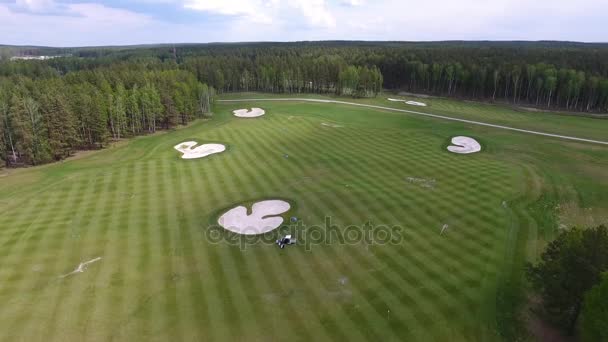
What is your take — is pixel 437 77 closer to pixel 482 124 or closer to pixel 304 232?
pixel 482 124

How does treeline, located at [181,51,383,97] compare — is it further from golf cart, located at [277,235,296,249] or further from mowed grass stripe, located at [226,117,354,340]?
golf cart, located at [277,235,296,249]

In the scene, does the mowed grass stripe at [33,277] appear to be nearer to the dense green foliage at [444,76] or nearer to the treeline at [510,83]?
the dense green foliage at [444,76]

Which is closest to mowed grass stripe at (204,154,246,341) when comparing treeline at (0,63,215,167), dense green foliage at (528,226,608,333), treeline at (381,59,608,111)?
dense green foliage at (528,226,608,333)

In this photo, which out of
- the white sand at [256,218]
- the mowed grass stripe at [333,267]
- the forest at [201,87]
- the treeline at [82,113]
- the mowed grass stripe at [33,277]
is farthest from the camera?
the forest at [201,87]

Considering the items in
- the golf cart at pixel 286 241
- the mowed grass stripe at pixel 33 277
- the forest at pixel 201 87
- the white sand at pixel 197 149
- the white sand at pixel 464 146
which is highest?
the forest at pixel 201 87

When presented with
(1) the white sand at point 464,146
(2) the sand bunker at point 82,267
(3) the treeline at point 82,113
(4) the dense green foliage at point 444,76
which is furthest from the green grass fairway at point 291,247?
(4) the dense green foliage at point 444,76

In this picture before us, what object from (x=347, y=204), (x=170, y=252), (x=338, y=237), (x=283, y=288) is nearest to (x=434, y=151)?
(x=347, y=204)
